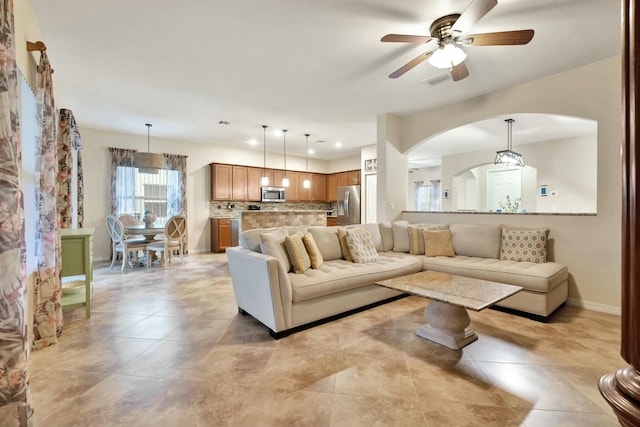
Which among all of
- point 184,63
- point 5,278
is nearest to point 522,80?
point 184,63

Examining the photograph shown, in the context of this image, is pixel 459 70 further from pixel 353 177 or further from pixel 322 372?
pixel 353 177

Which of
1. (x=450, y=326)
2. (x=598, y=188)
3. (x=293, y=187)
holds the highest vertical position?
(x=293, y=187)

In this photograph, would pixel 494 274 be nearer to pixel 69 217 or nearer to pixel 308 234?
pixel 308 234

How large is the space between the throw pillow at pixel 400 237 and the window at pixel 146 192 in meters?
5.03

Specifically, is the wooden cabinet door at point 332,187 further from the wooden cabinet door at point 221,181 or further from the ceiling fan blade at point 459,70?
the ceiling fan blade at point 459,70

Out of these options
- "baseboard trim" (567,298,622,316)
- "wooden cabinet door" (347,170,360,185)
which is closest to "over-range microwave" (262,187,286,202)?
"wooden cabinet door" (347,170,360,185)

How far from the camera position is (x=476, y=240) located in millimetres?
3959

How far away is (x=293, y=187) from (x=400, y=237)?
15.6 feet

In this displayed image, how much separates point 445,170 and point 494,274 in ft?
18.9

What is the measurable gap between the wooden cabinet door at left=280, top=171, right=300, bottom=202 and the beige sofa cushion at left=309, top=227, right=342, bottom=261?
16.2ft

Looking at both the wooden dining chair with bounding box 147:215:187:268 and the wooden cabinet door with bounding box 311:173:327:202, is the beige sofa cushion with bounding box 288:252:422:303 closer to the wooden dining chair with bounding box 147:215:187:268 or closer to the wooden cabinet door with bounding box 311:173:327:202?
the wooden dining chair with bounding box 147:215:187:268

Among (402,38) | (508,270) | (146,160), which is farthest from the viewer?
(146,160)

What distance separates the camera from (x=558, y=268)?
3.19 m

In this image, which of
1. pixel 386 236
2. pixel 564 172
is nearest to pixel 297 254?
pixel 386 236
